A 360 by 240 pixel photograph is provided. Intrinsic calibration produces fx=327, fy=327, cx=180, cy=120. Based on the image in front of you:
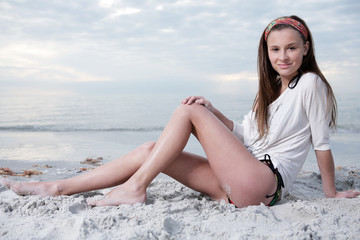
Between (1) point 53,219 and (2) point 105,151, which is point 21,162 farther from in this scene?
(1) point 53,219

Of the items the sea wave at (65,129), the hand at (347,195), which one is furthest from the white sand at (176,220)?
the sea wave at (65,129)

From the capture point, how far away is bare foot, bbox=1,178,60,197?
2592 mm

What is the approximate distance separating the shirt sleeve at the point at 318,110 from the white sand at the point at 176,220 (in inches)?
19.2

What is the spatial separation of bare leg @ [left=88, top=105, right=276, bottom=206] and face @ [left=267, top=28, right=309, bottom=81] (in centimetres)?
66

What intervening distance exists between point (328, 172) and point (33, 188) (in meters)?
2.29

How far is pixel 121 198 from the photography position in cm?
240

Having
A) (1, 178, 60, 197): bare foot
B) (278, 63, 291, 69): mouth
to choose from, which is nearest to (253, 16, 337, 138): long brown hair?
(278, 63, 291, 69): mouth

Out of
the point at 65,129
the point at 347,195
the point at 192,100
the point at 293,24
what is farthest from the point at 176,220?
the point at 65,129

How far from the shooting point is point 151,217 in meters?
2.08

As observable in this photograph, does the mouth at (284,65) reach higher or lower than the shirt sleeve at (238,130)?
higher

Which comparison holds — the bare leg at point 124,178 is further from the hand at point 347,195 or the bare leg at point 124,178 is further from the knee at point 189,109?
the hand at point 347,195

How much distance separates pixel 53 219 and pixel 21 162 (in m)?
3.15

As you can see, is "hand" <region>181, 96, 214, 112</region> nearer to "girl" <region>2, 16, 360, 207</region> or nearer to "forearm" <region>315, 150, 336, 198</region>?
"girl" <region>2, 16, 360, 207</region>

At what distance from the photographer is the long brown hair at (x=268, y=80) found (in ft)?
8.02
